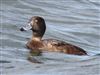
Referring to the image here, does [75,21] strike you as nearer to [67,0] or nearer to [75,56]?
[67,0]

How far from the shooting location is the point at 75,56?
46.8 feet

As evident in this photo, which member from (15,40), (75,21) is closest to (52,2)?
(75,21)

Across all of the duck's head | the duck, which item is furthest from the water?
the duck's head

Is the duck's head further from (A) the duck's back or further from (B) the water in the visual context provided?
(A) the duck's back

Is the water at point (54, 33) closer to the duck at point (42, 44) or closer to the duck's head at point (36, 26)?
the duck at point (42, 44)

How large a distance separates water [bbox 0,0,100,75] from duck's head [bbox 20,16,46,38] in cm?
43

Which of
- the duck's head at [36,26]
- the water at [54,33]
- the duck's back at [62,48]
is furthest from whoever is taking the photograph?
the duck's head at [36,26]

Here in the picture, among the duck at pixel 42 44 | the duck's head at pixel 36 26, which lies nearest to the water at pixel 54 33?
the duck at pixel 42 44

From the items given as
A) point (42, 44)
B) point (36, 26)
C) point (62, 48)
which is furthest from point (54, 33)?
point (62, 48)

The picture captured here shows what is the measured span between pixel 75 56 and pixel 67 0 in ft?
32.8

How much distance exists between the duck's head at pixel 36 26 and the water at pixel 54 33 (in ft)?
1.40

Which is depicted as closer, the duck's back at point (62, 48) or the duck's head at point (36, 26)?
the duck's back at point (62, 48)

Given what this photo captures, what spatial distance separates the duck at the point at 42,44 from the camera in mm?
14641

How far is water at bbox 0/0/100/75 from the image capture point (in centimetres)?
1231
